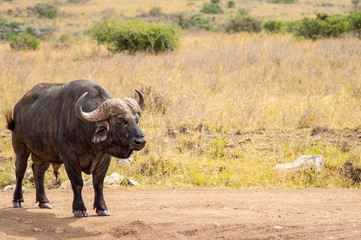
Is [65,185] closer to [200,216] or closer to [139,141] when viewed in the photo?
[200,216]

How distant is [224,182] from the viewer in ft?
29.7

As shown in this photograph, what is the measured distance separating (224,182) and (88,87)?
11.4 feet

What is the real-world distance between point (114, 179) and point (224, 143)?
226cm

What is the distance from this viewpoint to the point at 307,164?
9148 millimetres

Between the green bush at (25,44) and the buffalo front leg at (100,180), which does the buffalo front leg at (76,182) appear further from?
the green bush at (25,44)

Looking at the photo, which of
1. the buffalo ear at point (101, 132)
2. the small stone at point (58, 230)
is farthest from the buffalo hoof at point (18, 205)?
the buffalo ear at point (101, 132)

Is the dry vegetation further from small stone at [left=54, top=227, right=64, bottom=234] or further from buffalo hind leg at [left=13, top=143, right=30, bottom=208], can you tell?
small stone at [left=54, top=227, right=64, bottom=234]

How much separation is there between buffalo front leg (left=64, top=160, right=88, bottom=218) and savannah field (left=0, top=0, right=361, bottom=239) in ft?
0.61

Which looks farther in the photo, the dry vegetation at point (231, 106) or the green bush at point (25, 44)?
the green bush at point (25, 44)

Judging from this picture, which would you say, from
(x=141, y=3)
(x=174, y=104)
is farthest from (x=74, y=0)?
(x=174, y=104)

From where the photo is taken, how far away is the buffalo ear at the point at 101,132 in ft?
19.1

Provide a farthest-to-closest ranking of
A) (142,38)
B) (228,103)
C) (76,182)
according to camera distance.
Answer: (142,38) < (228,103) < (76,182)

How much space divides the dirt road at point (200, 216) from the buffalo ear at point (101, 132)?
979mm

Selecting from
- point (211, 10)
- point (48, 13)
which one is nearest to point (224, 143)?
point (48, 13)
